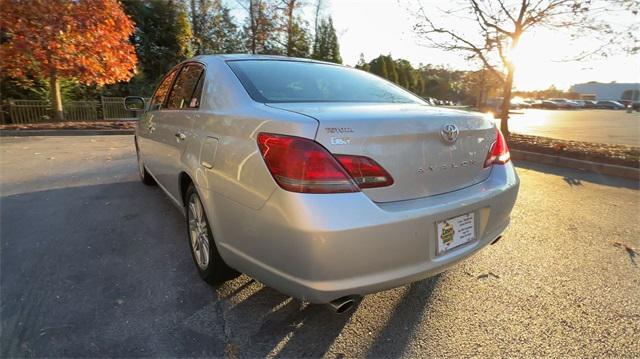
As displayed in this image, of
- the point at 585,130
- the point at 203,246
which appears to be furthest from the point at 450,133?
the point at 585,130

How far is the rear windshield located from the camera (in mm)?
2443

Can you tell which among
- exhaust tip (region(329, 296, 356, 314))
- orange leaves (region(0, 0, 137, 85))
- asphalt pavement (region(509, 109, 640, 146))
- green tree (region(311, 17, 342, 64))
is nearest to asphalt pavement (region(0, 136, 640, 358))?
exhaust tip (region(329, 296, 356, 314))

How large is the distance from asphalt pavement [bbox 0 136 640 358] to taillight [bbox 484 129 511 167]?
0.87 metres

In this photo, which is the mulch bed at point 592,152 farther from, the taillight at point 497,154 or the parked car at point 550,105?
the parked car at point 550,105

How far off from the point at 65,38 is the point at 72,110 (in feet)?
17.2

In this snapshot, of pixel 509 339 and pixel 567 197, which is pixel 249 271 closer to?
pixel 509 339

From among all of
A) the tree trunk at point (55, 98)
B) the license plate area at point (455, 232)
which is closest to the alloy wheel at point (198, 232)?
the license plate area at point (455, 232)

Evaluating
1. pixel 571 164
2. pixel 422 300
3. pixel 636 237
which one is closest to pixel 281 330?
pixel 422 300

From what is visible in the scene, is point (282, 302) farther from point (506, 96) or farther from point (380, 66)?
point (380, 66)

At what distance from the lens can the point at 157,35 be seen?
20.3 metres

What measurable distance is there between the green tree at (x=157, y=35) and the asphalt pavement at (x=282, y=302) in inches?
697

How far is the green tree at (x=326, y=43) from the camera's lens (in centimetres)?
2745

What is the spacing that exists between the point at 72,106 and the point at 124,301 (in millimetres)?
15848

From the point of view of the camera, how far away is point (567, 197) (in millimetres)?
4965
